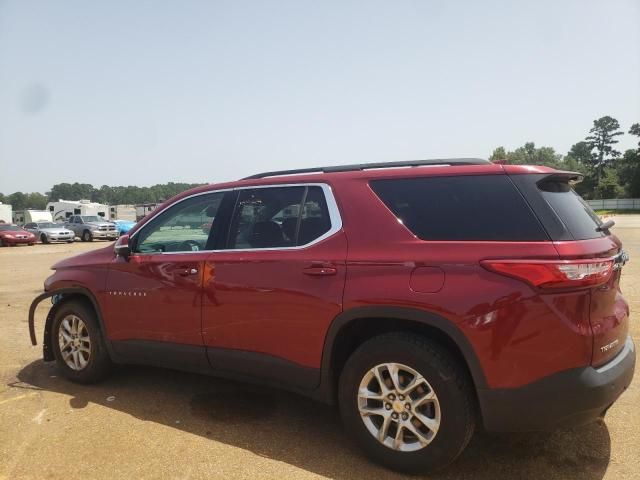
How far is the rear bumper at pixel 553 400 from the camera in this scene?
8.52 ft

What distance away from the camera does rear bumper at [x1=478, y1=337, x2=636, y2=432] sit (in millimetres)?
2596

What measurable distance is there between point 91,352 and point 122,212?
51.4 m

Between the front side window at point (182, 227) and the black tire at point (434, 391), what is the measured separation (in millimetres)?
1602

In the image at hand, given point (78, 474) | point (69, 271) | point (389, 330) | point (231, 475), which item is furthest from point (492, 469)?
point (69, 271)

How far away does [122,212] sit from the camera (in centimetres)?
5244

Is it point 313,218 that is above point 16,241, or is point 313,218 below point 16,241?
above

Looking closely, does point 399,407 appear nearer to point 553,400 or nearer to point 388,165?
point 553,400

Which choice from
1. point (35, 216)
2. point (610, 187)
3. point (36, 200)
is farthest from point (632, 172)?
point (36, 200)

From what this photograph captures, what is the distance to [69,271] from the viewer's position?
4680 millimetres

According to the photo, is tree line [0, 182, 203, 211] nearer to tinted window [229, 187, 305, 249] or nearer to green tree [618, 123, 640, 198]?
green tree [618, 123, 640, 198]

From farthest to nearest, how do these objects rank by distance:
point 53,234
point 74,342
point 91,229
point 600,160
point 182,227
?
point 600,160, point 91,229, point 53,234, point 74,342, point 182,227

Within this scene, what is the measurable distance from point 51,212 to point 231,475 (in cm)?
5462

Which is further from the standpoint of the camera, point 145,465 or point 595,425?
point 595,425

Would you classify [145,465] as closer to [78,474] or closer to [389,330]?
[78,474]
